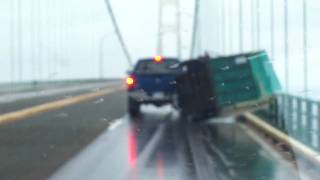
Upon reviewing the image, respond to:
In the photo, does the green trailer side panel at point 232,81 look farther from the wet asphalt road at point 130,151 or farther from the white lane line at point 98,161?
the white lane line at point 98,161

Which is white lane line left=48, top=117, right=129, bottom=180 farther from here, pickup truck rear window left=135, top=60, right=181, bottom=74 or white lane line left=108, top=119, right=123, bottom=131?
pickup truck rear window left=135, top=60, right=181, bottom=74

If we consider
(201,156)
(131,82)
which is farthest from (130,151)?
(131,82)

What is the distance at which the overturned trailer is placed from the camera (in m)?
20.6

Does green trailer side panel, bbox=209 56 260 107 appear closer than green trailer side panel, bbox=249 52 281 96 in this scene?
No

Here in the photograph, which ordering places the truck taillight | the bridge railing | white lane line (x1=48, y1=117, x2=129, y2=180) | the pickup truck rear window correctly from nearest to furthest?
white lane line (x1=48, y1=117, x2=129, y2=180)
the bridge railing
the pickup truck rear window
the truck taillight

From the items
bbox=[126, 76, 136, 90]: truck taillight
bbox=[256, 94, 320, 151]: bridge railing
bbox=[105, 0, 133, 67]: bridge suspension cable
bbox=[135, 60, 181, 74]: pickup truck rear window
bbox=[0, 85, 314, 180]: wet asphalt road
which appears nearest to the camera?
bbox=[0, 85, 314, 180]: wet asphalt road

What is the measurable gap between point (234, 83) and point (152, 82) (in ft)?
18.9

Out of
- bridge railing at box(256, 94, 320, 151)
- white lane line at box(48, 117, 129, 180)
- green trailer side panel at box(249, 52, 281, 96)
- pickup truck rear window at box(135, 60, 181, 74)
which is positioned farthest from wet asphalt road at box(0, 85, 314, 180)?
pickup truck rear window at box(135, 60, 181, 74)

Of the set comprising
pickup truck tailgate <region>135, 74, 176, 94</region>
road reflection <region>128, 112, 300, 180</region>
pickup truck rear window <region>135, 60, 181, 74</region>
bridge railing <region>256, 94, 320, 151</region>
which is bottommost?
road reflection <region>128, 112, 300, 180</region>

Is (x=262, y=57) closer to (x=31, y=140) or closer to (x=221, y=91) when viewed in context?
(x=221, y=91)

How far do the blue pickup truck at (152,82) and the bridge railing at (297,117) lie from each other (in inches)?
228

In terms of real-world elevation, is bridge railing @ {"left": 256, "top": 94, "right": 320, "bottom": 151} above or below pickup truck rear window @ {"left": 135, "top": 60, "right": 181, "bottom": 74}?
below

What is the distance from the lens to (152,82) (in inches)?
1042

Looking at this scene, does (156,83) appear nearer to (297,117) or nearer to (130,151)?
(297,117)
